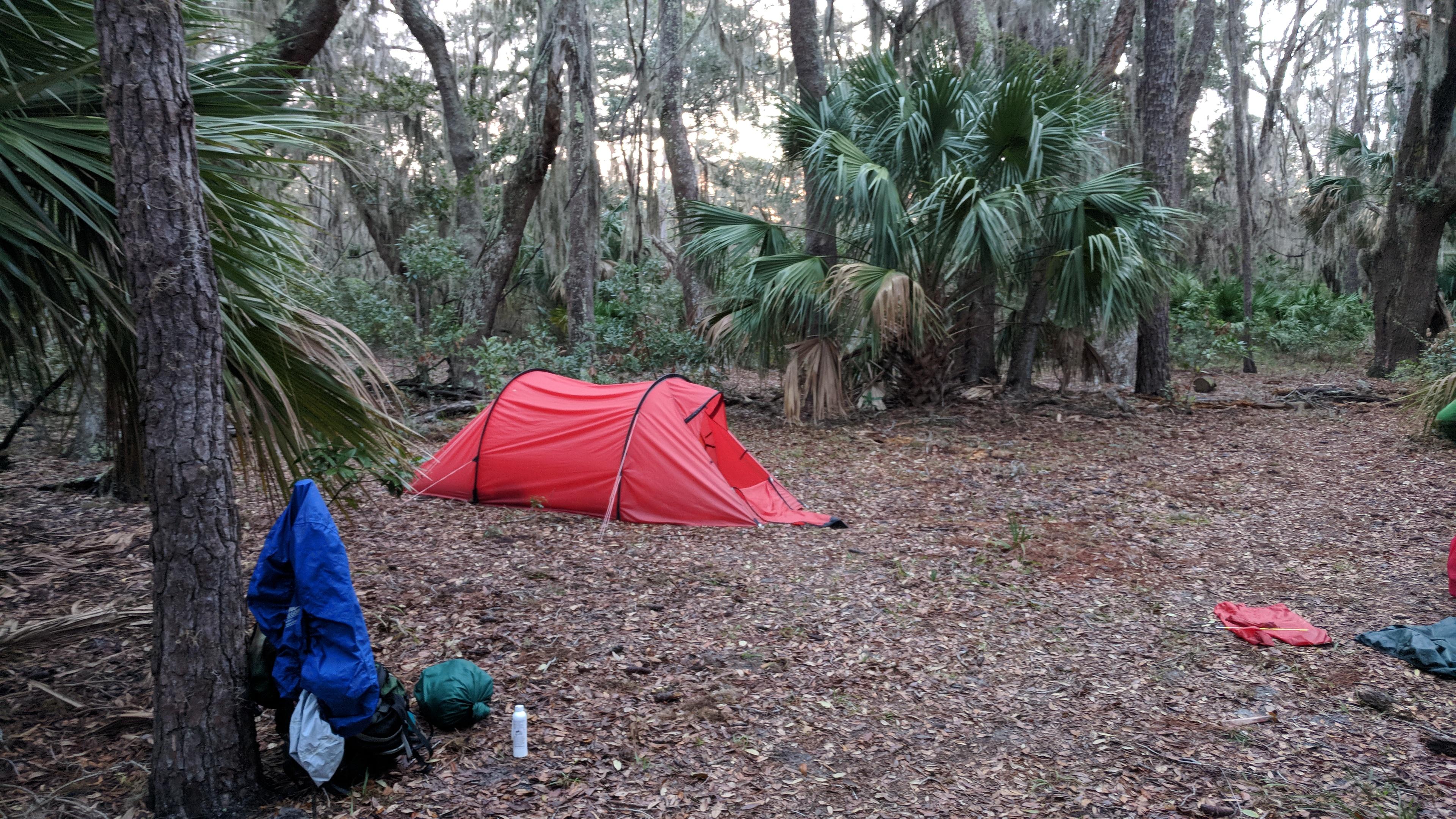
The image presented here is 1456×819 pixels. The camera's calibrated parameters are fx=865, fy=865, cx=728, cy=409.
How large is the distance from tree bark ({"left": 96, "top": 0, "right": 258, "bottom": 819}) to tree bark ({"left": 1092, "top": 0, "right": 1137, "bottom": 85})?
11980 millimetres

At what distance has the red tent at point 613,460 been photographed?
629 cm

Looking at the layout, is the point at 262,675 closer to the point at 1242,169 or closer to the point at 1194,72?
the point at 1194,72

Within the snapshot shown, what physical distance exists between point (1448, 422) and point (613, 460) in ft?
25.7

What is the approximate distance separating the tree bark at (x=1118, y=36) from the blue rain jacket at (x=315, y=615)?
1208 centimetres

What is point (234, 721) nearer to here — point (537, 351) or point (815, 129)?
point (537, 351)

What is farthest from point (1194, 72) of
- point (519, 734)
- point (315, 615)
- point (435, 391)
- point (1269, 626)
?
point (315, 615)

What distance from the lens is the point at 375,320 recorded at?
10.2 meters

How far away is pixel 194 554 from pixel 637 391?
4.14 metres

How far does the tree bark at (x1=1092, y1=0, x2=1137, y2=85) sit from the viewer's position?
39.1ft

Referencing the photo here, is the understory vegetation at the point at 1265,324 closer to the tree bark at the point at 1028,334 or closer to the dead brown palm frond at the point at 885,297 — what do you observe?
the tree bark at the point at 1028,334

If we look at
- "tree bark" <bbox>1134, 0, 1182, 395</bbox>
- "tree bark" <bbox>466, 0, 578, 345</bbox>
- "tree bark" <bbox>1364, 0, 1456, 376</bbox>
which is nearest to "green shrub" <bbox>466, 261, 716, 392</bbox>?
"tree bark" <bbox>466, 0, 578, 345</bbox>

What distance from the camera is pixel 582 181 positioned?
1044cm

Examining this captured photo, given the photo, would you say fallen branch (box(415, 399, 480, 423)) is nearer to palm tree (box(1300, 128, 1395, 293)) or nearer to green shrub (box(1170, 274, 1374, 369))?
green shrub (box(1170, 274, 1374, 369))

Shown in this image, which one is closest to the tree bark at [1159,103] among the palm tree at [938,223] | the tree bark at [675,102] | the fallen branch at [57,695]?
the palm tree at [938,223]
